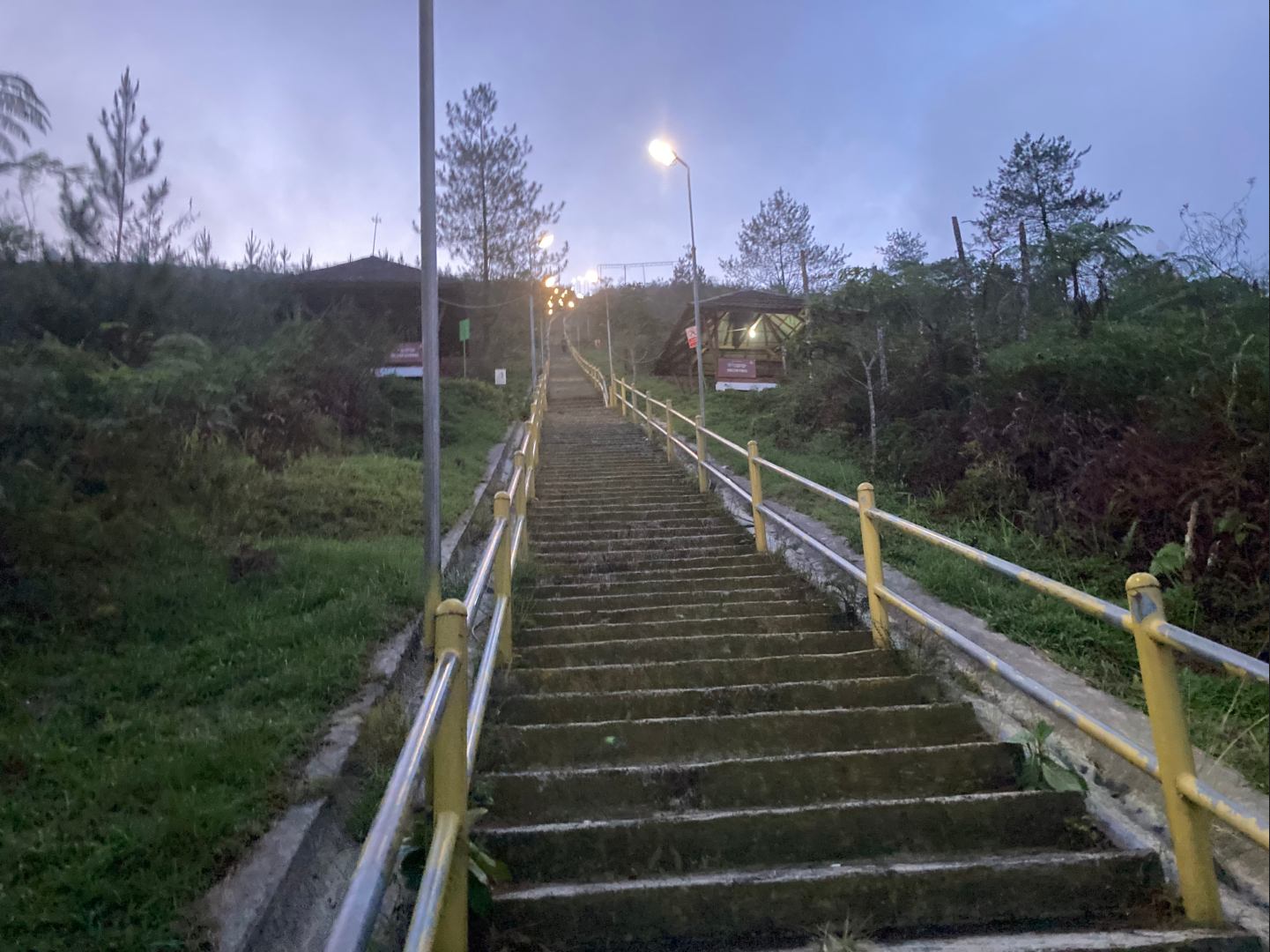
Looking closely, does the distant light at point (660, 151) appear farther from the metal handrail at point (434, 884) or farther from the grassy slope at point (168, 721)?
the metal handrail at point (434, 884)

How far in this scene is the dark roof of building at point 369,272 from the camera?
21219 millimetres

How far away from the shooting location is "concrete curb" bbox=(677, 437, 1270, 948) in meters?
2.24

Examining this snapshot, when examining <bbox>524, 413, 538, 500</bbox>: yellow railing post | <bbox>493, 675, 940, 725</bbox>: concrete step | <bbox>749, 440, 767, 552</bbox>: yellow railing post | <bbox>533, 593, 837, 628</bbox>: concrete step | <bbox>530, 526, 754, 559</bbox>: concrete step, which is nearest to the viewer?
<bbox>493, 675, 940, 725</bbox>: concrete step

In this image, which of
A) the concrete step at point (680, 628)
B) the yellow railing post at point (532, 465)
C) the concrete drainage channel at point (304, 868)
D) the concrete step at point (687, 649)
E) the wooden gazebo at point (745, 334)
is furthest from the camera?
the wooden gazebo at point (745, 334)

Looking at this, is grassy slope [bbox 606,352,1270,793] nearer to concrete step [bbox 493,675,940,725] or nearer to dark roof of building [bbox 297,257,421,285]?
concrete step [bbox 493,675,940,725]

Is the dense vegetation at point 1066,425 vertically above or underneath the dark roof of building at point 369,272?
underneath

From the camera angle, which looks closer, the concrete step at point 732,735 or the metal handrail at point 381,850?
the metal handrail at point 381,850

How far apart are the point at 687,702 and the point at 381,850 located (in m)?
2.63

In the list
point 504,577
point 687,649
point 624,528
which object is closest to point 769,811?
point 687,649

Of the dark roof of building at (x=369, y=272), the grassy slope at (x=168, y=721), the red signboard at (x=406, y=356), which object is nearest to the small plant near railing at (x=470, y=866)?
the grassy slope at (x=168, y=721)

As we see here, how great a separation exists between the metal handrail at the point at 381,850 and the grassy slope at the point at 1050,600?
6.19ft

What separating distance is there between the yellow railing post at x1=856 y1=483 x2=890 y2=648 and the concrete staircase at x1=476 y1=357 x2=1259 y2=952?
162 millimetres

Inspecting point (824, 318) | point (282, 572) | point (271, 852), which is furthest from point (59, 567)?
point (824, 318)

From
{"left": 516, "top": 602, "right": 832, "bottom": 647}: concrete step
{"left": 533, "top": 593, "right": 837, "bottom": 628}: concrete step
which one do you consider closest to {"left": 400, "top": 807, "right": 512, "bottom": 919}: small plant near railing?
{"left": 516, "top": 602, "right": 832, "bottom": 647}: concrete step
